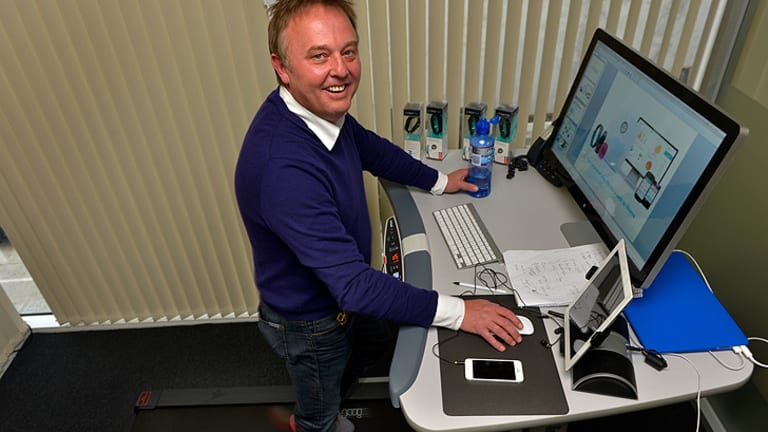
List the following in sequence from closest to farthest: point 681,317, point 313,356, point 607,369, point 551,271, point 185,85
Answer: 1. point 607,369
2. point 681,317
3. point 551,271
4. point 313,356
5. point 185,85

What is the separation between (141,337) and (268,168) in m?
1.72

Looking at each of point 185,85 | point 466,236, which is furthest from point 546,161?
point 185,85

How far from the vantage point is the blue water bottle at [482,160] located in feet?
5.45

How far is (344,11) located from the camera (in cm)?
120

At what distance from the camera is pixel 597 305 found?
1.11 metres

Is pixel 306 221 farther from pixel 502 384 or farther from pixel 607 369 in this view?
pixel 607 369

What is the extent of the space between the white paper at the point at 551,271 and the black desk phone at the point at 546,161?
0.89ft

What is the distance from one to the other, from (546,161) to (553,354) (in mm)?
770

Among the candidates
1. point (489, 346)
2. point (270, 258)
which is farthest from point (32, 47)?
point (489, 346)

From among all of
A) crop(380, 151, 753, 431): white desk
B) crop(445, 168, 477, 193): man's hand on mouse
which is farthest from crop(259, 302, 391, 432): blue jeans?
crop(445, 168, 477, 193): man's hand on mouse

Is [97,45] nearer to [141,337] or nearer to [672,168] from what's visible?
[141,337]

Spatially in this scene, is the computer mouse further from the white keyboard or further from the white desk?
the white keyboard

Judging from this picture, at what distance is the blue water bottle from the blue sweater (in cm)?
47

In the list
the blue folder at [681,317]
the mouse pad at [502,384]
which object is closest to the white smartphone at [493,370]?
the mouse pad at [502,384]
